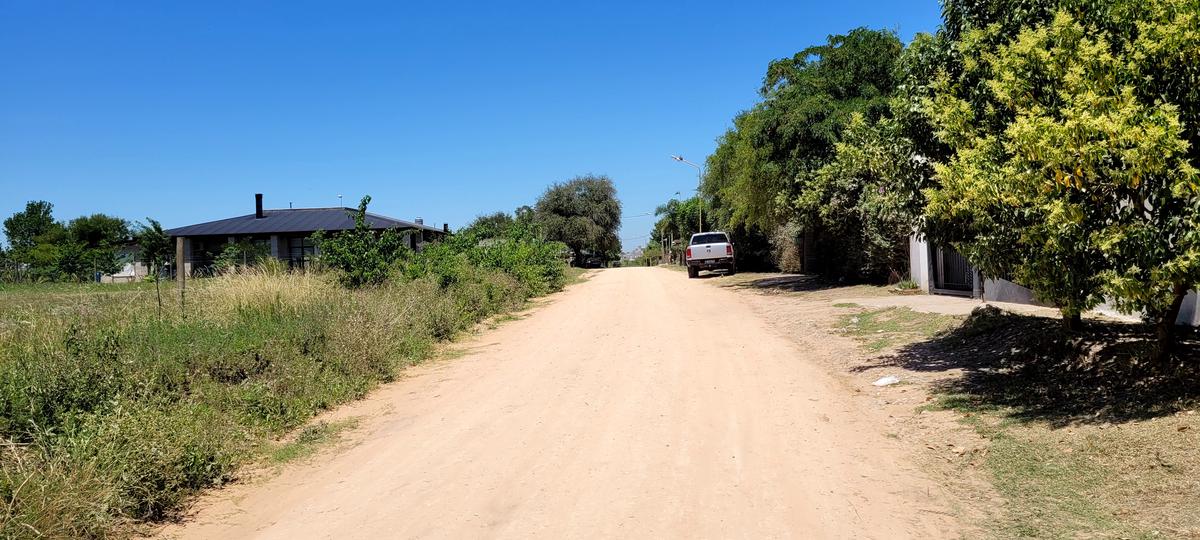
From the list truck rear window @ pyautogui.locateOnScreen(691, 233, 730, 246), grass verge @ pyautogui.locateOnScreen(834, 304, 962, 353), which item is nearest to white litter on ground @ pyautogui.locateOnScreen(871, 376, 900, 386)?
grass verge @ pyautogui.locateOnScreen(834, 304, 962, 353)

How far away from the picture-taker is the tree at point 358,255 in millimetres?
14922

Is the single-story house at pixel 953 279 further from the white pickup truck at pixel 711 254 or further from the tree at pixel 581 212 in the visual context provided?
the tree at pixel 581 212

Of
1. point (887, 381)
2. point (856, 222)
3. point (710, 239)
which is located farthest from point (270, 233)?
point (887, 381)

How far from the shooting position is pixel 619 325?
1473 centimetres

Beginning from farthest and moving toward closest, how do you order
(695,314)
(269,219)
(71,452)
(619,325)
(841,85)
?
(269,219), (841,85), (695,314), (619,325), (71,452)

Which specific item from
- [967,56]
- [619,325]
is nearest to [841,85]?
[619,325]

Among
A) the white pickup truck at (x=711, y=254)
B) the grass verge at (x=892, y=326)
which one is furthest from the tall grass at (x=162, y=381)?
the white pickup truck at (x=711, y=254)

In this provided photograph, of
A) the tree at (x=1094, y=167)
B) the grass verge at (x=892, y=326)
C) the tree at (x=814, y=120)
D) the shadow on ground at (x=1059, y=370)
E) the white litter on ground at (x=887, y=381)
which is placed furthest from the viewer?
the tree at (x=814, y=120)

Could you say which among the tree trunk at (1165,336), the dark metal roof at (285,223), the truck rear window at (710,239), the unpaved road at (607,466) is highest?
the dark metal roof at (285,223)

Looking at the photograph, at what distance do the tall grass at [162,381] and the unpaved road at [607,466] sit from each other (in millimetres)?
448

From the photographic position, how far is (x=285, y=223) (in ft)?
137

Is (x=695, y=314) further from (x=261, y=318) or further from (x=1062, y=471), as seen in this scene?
(x=1062, y=471)

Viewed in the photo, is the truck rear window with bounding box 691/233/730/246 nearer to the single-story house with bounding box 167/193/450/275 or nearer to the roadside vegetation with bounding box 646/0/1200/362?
the single-story house with bounding box 167/193/450/275

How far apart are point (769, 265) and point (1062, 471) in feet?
107
